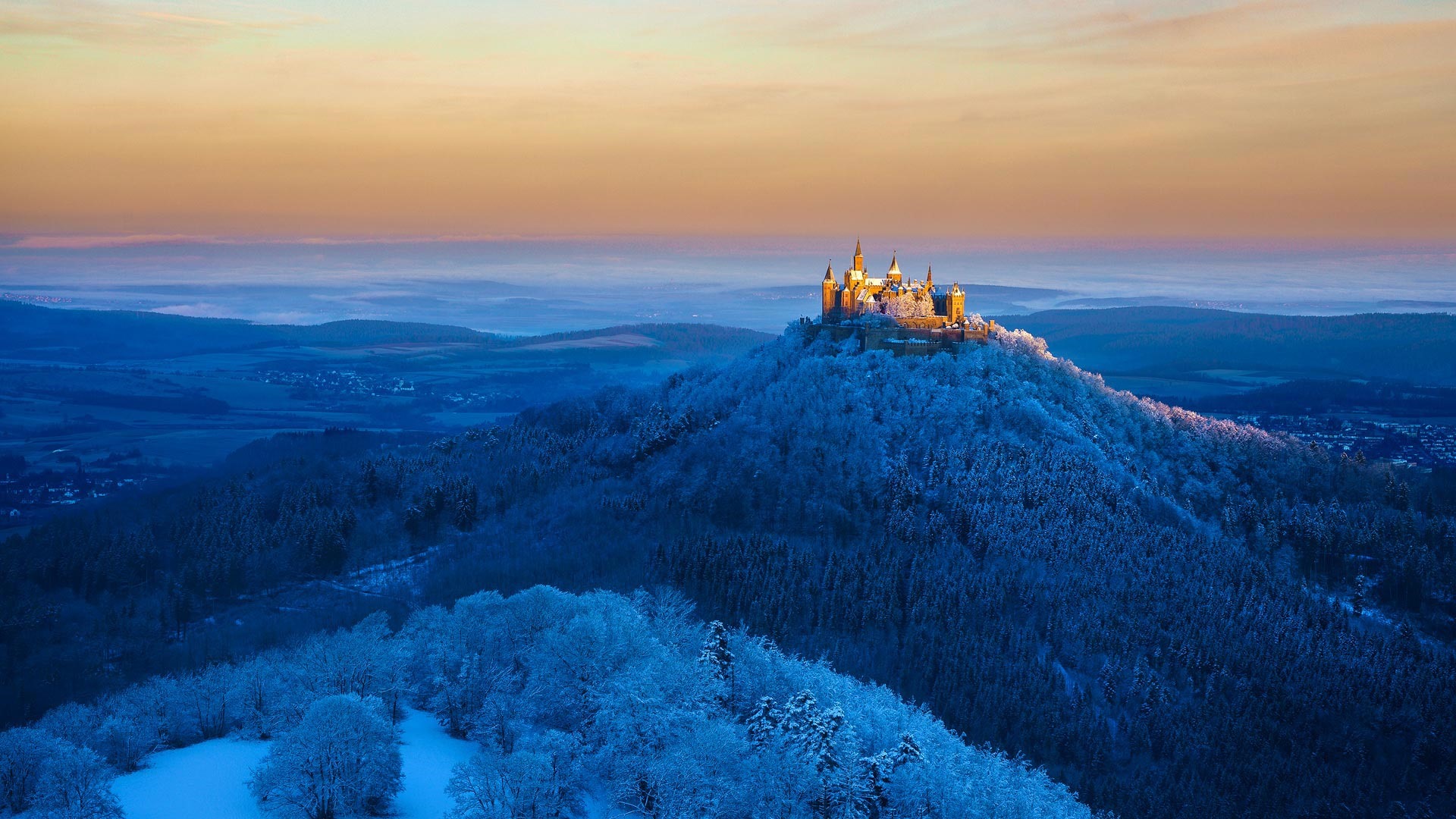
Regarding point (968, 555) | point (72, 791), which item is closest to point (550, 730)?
point (72, 791)

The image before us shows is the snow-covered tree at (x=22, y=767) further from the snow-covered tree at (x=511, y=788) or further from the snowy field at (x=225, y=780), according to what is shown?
the snow-covered tree at (x=511, y=788)

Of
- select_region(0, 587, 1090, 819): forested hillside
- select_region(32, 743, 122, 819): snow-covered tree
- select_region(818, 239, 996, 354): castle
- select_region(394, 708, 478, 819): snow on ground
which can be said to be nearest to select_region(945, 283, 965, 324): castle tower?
select_region(818, 239, 996, 354): castle

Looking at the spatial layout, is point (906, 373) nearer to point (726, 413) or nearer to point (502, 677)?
point (726, 413)

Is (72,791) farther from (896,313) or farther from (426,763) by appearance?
(896,313)

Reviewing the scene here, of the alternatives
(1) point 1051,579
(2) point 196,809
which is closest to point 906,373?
(1) point 1051,579

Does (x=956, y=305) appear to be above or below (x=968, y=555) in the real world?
above
